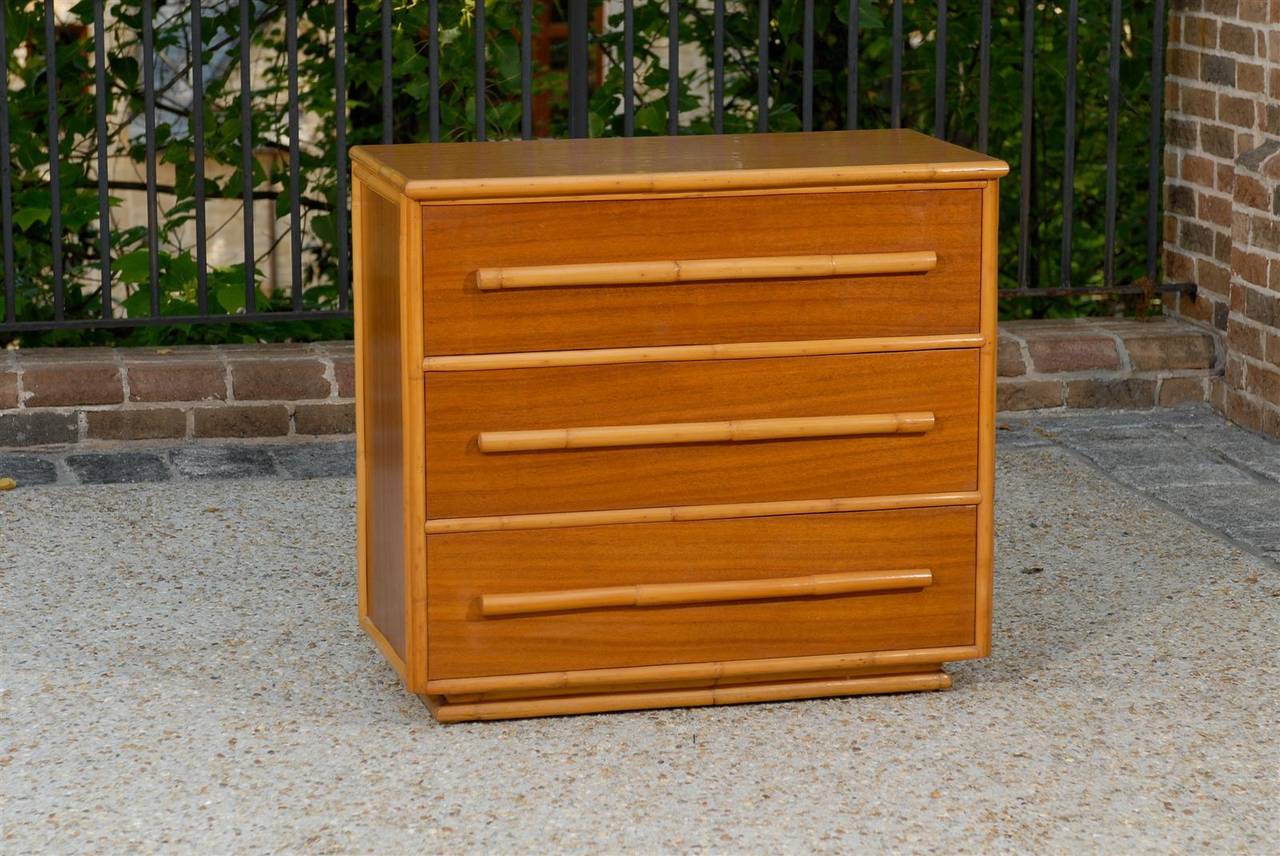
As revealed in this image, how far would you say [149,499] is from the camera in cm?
529

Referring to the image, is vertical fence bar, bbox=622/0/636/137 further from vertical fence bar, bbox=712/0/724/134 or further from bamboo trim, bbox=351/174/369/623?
bamboo trim, bbox=351/174/369/623

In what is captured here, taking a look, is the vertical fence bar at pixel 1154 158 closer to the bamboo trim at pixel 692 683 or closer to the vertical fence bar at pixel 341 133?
the vertical fence bar at pixel 341 133

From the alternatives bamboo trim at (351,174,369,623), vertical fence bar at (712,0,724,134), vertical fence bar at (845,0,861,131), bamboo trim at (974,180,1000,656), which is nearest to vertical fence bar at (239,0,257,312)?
vertical fence bar at (712,0,724,134)

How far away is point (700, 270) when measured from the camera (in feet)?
11.7

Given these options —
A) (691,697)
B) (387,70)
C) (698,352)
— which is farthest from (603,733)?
(387,70)

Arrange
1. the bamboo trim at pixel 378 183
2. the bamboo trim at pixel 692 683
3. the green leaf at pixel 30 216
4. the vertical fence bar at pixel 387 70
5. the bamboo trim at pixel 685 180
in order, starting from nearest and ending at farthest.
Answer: the bamboo trim at pixel 685 180 < the bamboo trim at pixel 378 183 < the bamboo trim at pixel 692 683 < the vertical fence bar at pixel 387 70 < the green leaf at pixel 30 216

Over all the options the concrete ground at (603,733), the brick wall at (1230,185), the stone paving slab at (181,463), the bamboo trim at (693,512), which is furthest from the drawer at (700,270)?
the brick wall at (1230,185)

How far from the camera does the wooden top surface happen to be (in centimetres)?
348

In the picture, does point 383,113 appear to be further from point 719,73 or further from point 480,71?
point 719,73

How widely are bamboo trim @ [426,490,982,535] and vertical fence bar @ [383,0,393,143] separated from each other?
253 centimetres

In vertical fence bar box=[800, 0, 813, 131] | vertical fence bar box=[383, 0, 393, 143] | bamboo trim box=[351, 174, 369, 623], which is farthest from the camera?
vertical fence bar box=[800, 0, 813, 131]

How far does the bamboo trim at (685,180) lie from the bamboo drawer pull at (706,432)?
0.42m

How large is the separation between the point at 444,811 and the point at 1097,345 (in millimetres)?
3622

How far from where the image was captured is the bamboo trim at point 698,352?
3.55 m
